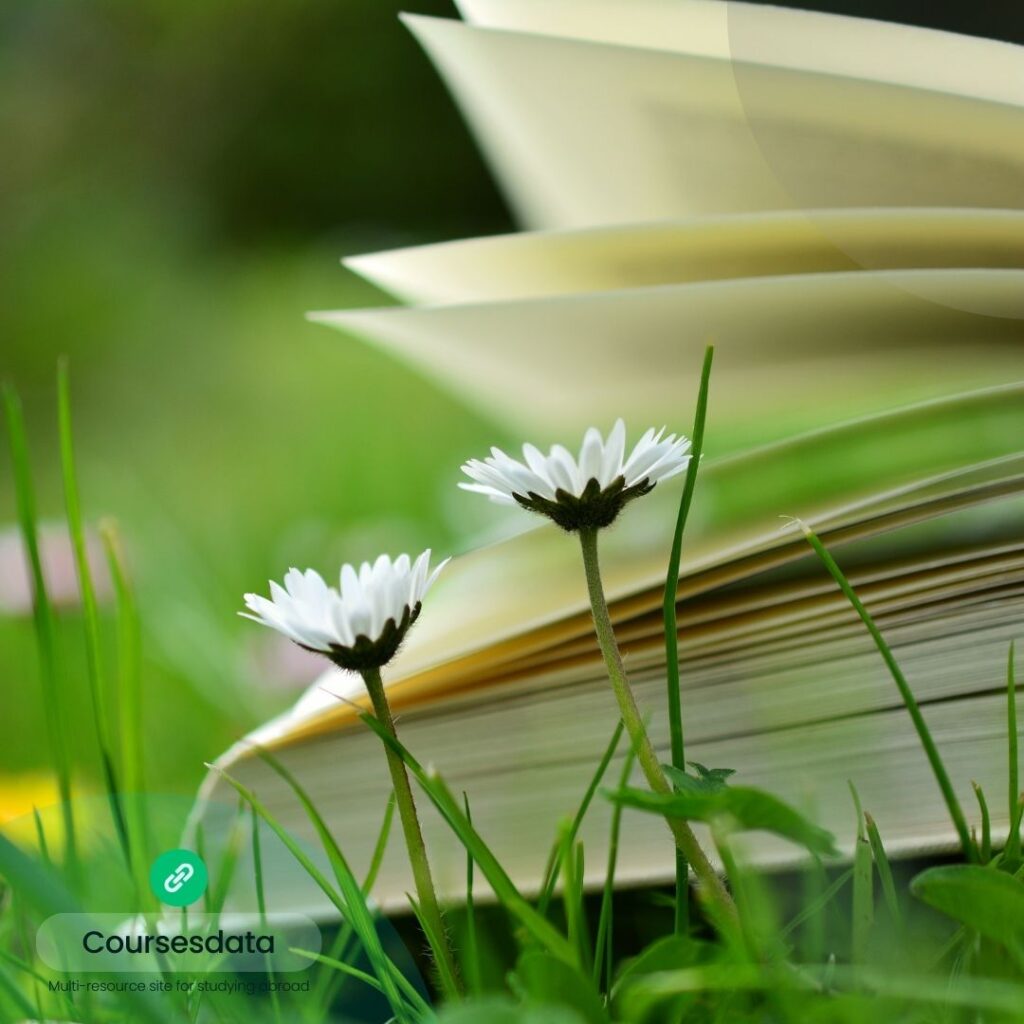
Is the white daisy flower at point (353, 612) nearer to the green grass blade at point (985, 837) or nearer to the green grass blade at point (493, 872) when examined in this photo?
the green grass blade at point (493, 872)

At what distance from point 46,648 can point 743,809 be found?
18 centimetres

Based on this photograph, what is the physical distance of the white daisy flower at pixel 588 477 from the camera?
17 cm

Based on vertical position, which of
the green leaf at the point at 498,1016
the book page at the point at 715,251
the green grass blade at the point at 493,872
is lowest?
the green leaf at the point at 498,1016

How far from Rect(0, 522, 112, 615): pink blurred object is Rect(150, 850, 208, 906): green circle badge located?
38cm

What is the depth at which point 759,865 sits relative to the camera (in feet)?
0.75

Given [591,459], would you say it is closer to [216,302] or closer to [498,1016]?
[498,1016]

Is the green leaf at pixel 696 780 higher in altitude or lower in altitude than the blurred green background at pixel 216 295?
lower

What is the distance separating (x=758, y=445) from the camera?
0.26 meters

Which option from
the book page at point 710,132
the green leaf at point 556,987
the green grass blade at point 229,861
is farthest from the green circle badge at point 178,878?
the book page at point 710,132

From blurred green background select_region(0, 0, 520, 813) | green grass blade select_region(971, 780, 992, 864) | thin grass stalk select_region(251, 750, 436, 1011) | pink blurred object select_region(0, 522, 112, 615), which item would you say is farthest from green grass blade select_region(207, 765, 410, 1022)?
pink blurred object select_region(0, 522, 112, 615)

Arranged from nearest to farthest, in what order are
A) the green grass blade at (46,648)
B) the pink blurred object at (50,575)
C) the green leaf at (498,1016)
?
the green leaf at (498,1016), the green grass blade at (46,648), the pink blurred object at (50,575)

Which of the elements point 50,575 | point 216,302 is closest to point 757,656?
point 50,575

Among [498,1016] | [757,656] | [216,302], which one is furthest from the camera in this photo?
[216,302]

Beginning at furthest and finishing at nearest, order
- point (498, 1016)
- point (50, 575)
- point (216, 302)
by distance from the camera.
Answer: point (216, 302)
point (50, 575)
point (498, 1016)
